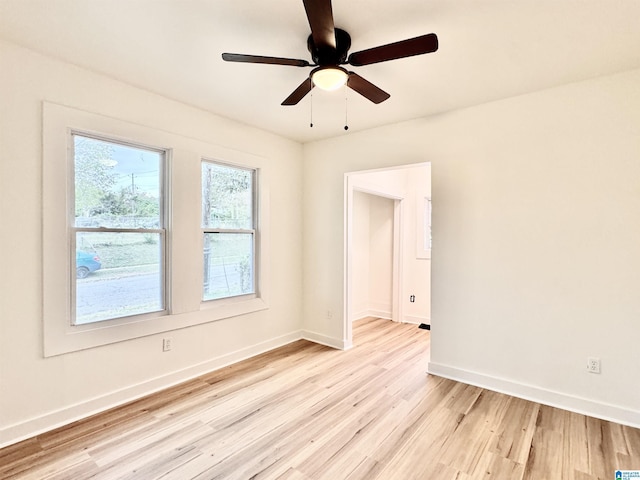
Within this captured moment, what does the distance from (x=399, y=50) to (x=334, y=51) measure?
0.36m

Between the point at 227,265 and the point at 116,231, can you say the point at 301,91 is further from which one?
the point at 227,265

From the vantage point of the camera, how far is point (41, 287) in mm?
2279

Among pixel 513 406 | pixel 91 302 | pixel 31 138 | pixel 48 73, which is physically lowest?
pixel 513 406

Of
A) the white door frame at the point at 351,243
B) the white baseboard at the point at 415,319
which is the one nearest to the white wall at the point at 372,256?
the white door frame at the point at 351,243

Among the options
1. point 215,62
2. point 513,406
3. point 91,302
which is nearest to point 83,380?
point 91,302

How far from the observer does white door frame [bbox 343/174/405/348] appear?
405 centimetres

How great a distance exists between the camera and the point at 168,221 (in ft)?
9.89

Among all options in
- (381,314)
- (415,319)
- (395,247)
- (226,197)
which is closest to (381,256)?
(395,247)

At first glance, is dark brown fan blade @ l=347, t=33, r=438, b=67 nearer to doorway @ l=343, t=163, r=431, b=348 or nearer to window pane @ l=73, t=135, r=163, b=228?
window pane @ l=73, t=135, r=163, b=228

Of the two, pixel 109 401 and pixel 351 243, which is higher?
pixel 351 243

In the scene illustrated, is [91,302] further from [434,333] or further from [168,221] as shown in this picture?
[434,333]

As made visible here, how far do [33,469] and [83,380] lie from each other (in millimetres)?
623

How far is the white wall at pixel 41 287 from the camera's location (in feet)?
7.04

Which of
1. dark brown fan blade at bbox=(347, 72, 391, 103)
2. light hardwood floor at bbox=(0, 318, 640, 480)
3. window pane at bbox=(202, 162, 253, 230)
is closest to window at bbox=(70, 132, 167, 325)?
window pane at bbox=(202, 162, 253, 230)
